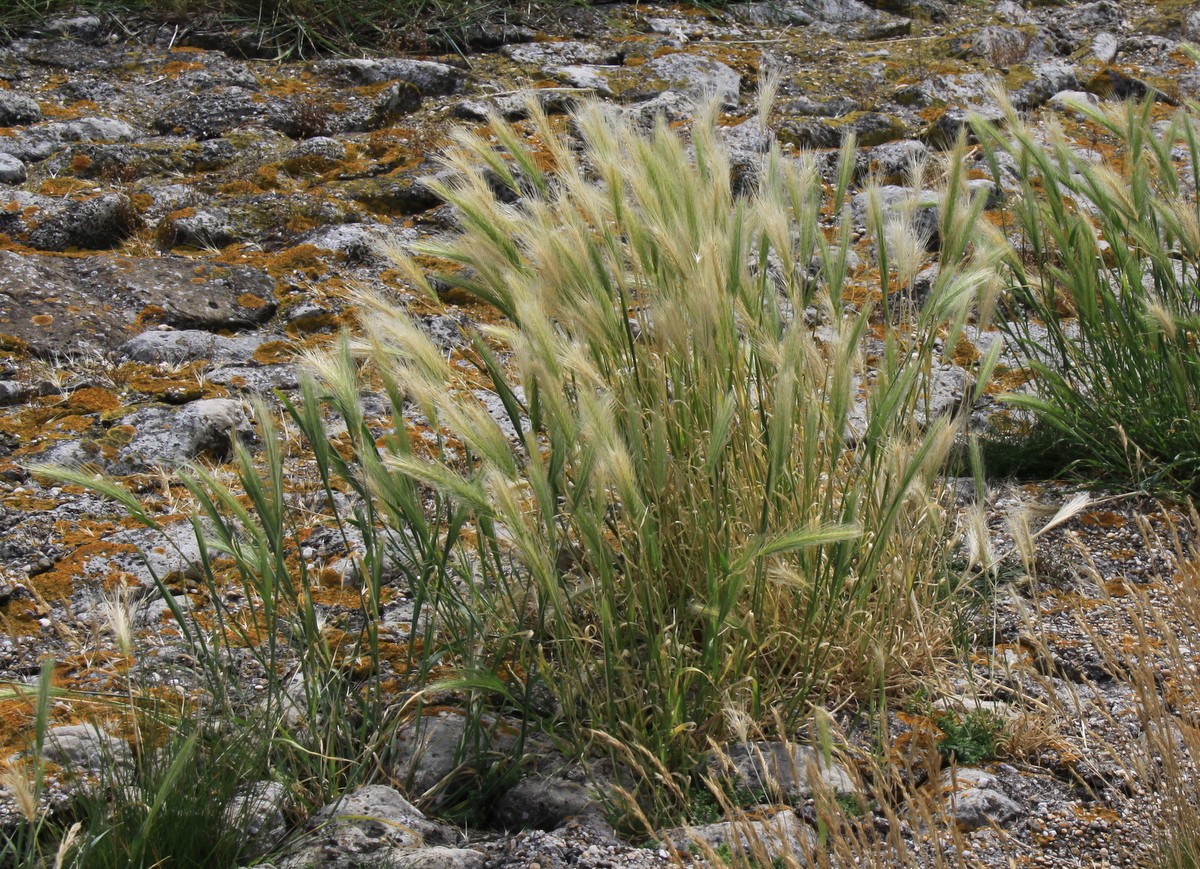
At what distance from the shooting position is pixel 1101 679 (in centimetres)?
239

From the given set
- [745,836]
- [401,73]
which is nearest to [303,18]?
[401,73]

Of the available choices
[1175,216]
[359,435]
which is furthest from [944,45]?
[359,435]

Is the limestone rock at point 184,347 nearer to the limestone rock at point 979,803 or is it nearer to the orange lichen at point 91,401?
the orange lichen at point 91,401

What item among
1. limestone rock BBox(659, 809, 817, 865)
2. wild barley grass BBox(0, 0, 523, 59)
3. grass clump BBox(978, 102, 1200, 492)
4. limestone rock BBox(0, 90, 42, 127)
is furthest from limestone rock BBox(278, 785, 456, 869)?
wild barley grass BBox(0, 0, 523, 59)

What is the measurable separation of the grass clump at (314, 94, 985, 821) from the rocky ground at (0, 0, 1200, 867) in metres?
0.21

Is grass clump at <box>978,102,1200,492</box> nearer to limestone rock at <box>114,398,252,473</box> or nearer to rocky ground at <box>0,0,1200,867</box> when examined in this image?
rocky ground at <box>0,0,1200,867</box>

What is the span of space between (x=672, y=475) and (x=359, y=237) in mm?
2067

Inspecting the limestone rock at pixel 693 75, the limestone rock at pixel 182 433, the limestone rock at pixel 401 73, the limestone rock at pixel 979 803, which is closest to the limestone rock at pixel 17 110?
the limestone rock at pixel 401 73

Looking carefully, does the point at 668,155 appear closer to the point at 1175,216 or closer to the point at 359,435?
the point at 359,435

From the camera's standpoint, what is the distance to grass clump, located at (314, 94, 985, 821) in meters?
1.99

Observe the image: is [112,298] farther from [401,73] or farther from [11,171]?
[401,73]

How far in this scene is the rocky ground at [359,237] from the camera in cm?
207

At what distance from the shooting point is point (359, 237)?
3.89 m

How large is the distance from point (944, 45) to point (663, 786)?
457 cm
